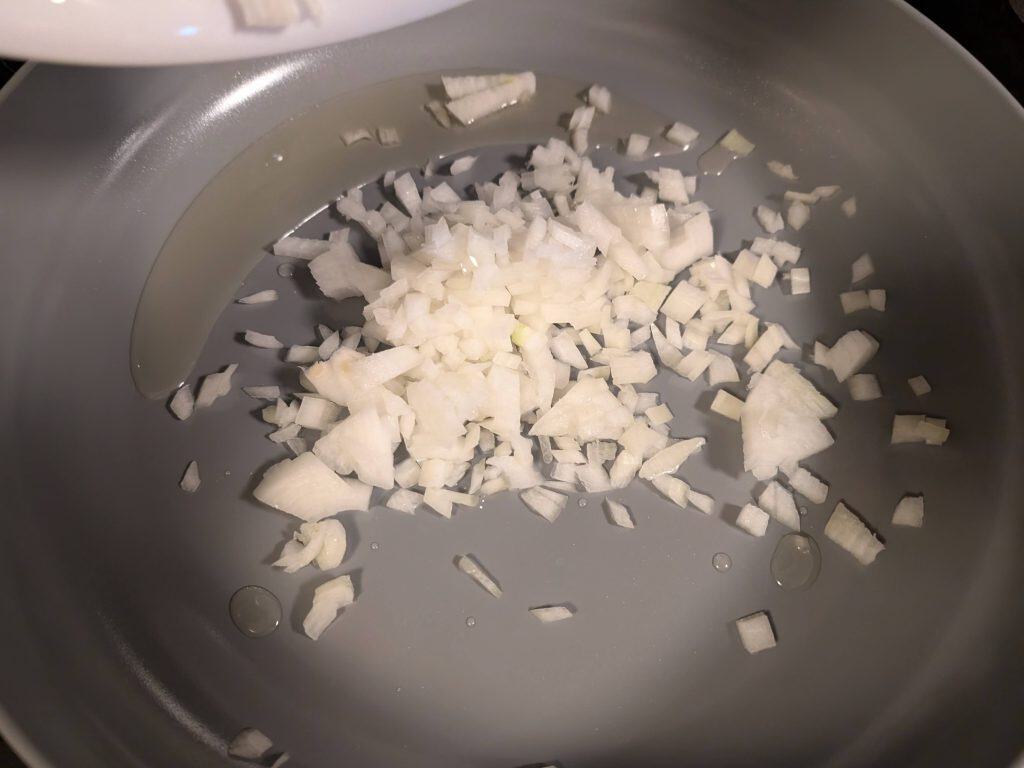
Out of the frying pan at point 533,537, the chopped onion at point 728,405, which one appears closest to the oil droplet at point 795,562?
the frying pan at point 533,537

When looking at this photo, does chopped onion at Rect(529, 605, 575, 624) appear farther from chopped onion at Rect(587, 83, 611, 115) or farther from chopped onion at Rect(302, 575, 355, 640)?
chopped onion at Rect(587, 83, 611, 115)

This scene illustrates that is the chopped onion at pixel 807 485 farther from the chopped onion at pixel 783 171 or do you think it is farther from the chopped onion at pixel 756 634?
the chopped onion at pixel 783 171

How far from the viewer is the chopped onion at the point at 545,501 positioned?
0.85 m

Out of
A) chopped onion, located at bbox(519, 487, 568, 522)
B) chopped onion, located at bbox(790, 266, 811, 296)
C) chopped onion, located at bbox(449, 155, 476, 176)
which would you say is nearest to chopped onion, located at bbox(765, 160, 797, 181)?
chopped onion, located at bbox(790, 266, 811, 296)

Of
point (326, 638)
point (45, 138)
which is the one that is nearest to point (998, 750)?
point (326, 638)

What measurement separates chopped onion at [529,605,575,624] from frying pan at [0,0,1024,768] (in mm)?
13

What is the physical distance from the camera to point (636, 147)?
3.40 ft

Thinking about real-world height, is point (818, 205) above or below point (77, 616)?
above

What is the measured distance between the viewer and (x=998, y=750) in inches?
26.7

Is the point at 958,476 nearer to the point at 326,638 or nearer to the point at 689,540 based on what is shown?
the point at 689,540

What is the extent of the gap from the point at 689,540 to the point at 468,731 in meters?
0.30

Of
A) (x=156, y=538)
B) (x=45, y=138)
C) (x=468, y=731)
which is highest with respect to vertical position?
(x=45, y=138)

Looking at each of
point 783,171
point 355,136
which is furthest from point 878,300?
point 355,136

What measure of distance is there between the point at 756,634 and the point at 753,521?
0.38 ft
